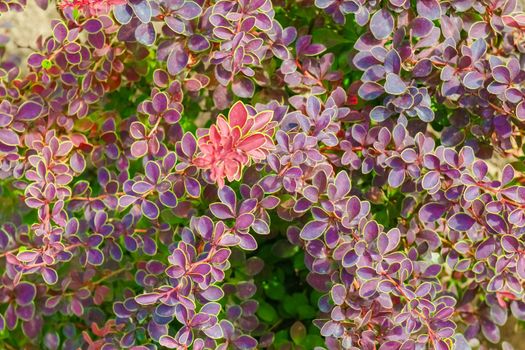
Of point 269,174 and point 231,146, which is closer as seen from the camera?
point 231,146

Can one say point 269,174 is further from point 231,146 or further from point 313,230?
point 231,146

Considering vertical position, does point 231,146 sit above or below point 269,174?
above

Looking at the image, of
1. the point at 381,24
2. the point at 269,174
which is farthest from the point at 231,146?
the point at 381,24

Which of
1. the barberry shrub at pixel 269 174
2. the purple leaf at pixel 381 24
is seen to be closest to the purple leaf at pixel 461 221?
the barberry shrub at pixel 269 174

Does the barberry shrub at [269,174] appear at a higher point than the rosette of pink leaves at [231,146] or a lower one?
lower

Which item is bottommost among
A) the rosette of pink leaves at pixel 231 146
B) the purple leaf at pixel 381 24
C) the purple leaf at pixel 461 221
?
the purple leaf at pixel 461 221

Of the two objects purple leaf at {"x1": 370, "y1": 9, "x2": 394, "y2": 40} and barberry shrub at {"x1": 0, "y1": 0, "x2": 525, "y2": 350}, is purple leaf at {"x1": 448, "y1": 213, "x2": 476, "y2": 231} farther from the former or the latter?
purple leaf at {"x1": 370, "y1": 9, "x2": 394, "y2": 40}

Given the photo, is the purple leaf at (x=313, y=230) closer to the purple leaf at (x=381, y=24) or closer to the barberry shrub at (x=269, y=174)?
the barberry shrub at (x=269, y=174)

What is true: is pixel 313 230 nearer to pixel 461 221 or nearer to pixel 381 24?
pixel 461 221
